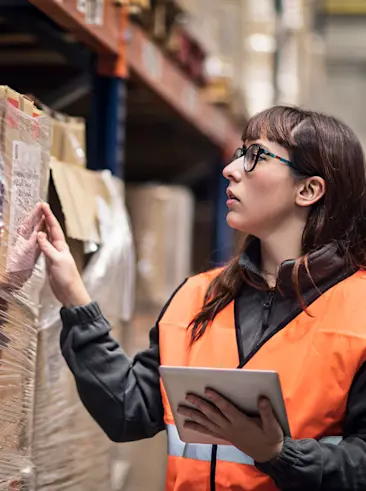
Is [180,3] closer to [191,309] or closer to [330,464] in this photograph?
[191,309]

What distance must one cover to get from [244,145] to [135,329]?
281 cm

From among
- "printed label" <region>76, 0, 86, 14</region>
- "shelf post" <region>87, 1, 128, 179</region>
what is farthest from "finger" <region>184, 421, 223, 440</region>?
"shelf post" <region>87, 1, 128, 179</region>

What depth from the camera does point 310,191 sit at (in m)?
2.30

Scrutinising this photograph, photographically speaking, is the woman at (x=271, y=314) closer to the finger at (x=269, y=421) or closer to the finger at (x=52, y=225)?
the finger at (x=52, y=225)

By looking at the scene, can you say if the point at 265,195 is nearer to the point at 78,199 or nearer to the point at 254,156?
the point at 254,156

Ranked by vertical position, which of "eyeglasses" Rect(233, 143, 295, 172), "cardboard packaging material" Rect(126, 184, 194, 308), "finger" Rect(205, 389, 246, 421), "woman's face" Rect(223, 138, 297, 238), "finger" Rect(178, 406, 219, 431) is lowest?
"cardboard packaging material" Rect(126, 184, 194, 308)

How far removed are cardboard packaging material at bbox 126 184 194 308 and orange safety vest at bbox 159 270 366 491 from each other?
3.13 m

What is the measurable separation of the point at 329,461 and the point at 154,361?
0.64m

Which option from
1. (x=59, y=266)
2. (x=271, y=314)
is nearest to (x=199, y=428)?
(x=271, y=314)

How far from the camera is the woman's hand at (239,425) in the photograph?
6.09ft

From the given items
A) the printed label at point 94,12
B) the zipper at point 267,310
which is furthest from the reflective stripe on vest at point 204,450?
the printed label at point 94,12

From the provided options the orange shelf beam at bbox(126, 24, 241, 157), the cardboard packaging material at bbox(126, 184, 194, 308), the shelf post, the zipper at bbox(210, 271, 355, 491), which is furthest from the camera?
the cardboard packaging material at bbox(126, 184, 194, 308)

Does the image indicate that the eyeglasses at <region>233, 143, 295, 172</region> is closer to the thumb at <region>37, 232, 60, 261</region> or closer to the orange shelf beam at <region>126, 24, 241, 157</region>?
the thumb at <region>37, 232, 60, 261</region>

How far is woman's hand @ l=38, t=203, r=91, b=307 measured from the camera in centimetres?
224
